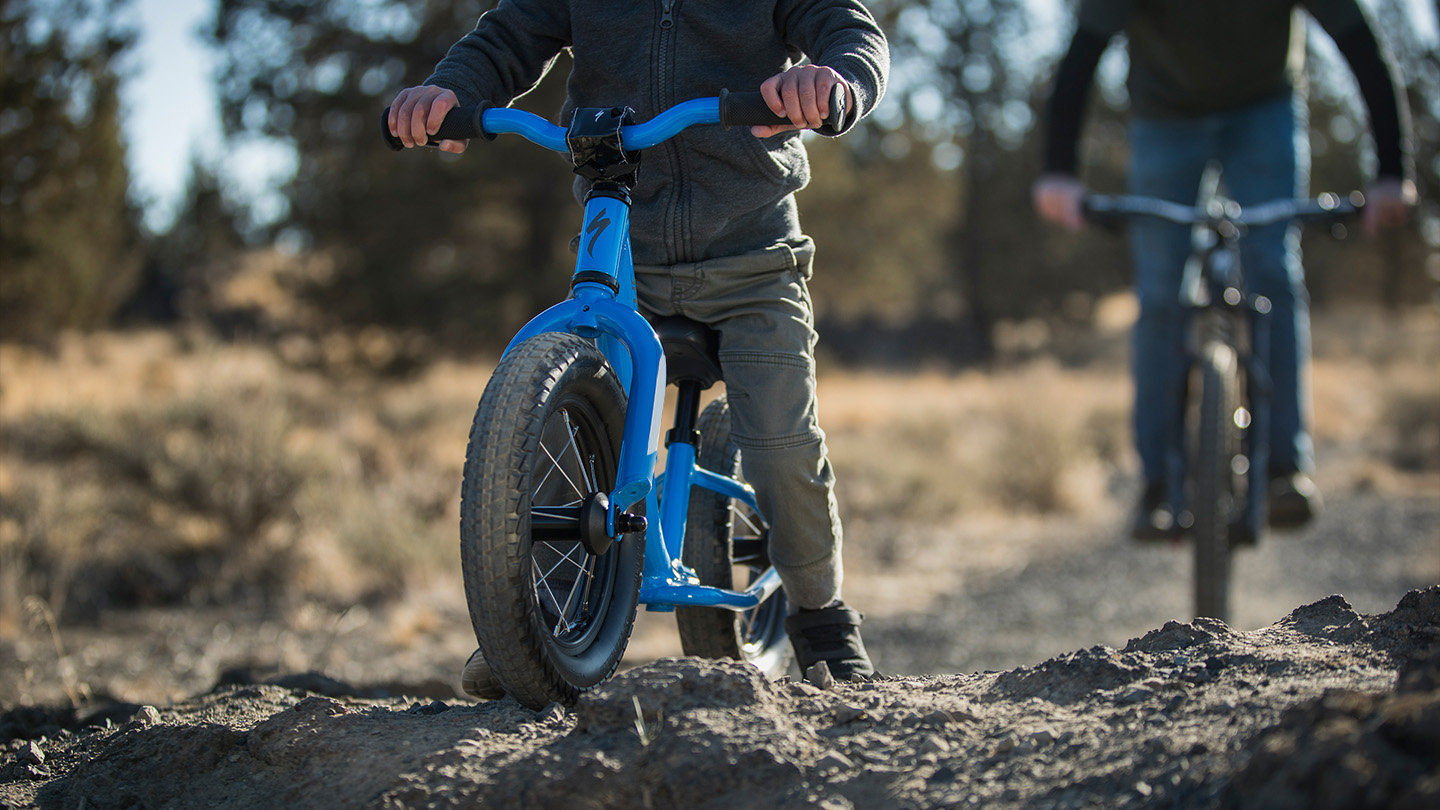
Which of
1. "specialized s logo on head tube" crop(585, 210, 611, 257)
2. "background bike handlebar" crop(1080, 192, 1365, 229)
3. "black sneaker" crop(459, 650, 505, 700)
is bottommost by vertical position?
"black sneaker" crop(459, 650, 505, 700)

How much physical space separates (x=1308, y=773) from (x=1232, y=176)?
3428 mm

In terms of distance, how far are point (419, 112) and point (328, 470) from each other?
5.46 metres

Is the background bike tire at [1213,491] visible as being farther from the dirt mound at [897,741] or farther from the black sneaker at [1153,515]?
the dirt mound at [897,741]

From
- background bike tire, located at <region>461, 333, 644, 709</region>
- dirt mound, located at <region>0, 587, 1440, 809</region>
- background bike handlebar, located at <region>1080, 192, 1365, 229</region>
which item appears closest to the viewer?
dirt mound, located at <region>0, 587, 1440, 809</region>

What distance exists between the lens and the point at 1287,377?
404cm

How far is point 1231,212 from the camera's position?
3859 millimetres

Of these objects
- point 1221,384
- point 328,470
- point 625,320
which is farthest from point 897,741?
point 328,470

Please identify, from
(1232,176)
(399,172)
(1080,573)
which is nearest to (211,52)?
(399,172)

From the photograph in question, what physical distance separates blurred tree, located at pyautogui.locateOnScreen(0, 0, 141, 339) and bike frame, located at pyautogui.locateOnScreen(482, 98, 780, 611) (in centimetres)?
1051

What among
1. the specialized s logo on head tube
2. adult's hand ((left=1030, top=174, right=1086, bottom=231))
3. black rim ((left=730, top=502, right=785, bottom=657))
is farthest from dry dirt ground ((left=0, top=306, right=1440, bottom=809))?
adult's hand ((left=1030, top=174, right=1086, bottom=231))

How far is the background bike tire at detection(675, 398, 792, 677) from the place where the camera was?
8.94 ft

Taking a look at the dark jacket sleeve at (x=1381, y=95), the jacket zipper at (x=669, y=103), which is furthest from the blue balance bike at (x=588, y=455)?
the dark jacket sleeve at (x=1381, y=95)

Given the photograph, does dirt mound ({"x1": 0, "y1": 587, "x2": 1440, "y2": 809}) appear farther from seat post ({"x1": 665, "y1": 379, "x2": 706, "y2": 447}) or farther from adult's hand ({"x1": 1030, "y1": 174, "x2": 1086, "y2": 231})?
adult's hand ({"x1": 1030, "y1": 174, "x2": 1086, "y2": 231})

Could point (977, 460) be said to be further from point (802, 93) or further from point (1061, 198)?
point (802, 93)
